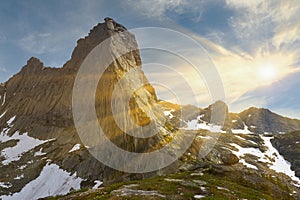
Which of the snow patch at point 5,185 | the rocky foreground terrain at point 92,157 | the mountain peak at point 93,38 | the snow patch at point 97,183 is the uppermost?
the mountain peak at point 93,38

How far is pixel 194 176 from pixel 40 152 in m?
123

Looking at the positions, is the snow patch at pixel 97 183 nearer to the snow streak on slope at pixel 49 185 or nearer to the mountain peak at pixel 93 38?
the snow streak on slope at pixel 49 185

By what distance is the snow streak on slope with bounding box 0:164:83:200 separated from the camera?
321ft

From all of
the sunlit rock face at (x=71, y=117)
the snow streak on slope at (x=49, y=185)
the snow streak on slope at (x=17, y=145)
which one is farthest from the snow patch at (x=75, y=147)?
the snow streak on slope at (x=17, y=145)

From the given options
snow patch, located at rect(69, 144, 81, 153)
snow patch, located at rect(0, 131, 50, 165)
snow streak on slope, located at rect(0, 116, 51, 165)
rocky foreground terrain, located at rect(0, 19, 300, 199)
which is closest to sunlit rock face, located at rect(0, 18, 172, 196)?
rocky foreground terrain, located at rect(0, 19, 300, 199)

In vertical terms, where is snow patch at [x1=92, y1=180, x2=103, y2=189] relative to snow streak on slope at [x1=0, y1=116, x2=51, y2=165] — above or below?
below

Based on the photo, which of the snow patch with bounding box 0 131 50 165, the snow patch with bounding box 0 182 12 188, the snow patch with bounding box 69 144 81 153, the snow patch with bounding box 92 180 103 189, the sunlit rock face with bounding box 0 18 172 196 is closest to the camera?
the snow patch with bounding box 92 180 103 189

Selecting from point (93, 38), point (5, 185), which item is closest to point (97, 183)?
point (5, 185)

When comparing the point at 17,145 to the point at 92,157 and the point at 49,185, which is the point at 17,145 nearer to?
the point at 49,185

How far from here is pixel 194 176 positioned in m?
37.8

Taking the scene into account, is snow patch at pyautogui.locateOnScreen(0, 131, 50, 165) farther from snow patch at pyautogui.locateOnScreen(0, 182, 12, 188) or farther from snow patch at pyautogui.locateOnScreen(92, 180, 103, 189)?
snow patch at pyautogui.locateOnScreen(92, 180, 103, 189)

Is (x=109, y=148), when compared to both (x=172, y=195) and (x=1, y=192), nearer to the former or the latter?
(x=1, y=192)

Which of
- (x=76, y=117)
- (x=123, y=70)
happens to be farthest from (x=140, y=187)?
(x=76, y=117)

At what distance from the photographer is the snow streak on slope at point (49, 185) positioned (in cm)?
9794
